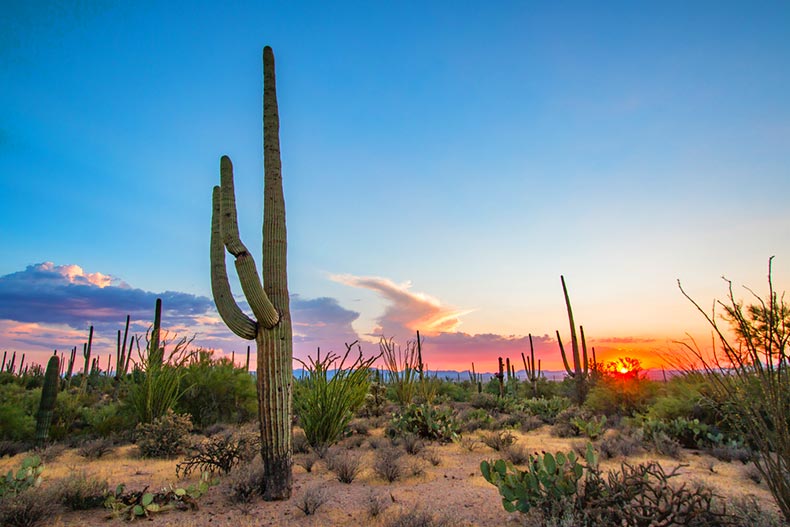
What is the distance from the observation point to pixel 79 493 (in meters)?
4.75

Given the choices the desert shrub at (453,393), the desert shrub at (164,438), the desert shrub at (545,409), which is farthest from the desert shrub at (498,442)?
the desert shrub at (453,393)

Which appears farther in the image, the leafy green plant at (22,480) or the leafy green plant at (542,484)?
the leafy green plant at (22,480)

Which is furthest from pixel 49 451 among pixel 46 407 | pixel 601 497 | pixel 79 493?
pixel 601 497

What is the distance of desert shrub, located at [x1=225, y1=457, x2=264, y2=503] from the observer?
491 cm

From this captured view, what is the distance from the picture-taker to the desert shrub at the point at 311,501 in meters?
4.58

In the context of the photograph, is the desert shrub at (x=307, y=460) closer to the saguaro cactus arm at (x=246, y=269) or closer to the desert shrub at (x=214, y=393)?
the saguaro cactus arm at (x=246, y=269)

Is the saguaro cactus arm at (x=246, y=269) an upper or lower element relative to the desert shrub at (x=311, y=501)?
upper

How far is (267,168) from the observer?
5805 mm

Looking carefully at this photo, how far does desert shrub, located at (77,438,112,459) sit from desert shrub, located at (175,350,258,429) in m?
1.97

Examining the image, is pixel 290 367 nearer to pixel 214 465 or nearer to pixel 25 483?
pixel 214 465

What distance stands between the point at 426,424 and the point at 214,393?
17.7ft

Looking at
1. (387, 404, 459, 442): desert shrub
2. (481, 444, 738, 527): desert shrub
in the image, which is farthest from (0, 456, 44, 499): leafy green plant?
(387, 404, 459, 442): desert shrub

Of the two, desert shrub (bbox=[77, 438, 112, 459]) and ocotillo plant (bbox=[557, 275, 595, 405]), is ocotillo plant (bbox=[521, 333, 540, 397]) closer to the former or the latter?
ocotillo plant (bbox=[557, 275, 595, 405])

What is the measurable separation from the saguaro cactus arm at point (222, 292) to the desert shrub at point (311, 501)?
1.85 meters
